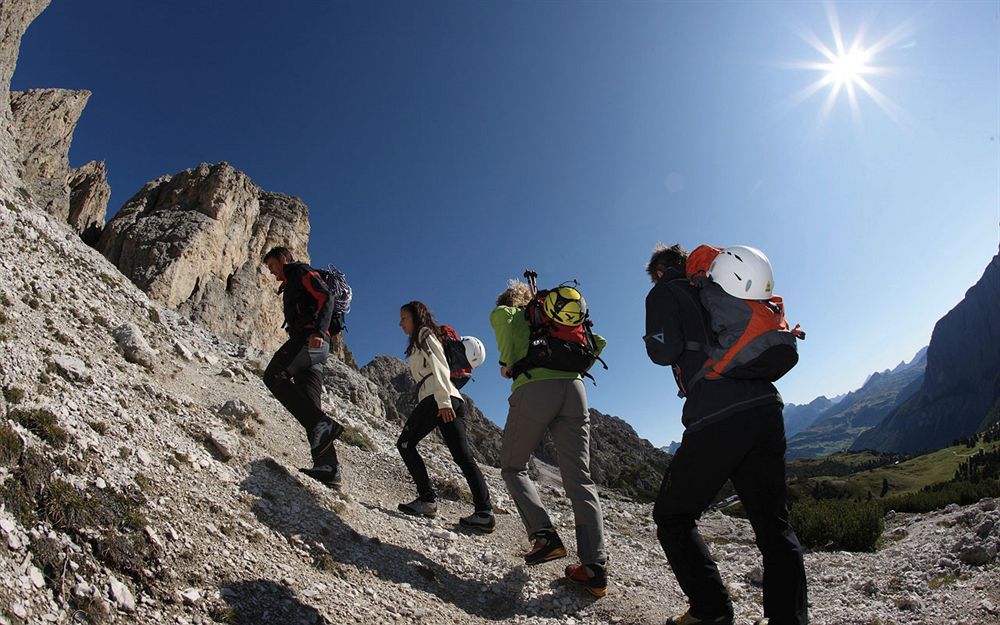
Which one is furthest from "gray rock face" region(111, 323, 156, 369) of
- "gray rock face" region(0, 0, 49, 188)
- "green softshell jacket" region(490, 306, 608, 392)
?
"gray rock face" region(0, 0, 49, 188)

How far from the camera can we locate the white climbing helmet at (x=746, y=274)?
4.10 metres

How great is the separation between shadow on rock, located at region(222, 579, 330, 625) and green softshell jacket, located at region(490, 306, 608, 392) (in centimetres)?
318

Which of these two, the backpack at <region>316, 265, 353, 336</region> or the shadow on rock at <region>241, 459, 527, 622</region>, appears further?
the backpack at <region>316, 265, 353, 336</region>

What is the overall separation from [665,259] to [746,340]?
1.68 m

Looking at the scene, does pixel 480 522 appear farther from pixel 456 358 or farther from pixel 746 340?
pixel 746 340

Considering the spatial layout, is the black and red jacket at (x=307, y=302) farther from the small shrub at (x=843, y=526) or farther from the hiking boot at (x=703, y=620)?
the small shrub at (x=843, y=526)

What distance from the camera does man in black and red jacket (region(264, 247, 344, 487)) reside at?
23.7 ft

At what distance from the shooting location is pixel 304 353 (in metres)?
7.27

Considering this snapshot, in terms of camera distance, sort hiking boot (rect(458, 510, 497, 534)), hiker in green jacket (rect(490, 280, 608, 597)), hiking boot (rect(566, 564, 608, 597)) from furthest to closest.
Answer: hiking boot (rect(458, 510, 497, 534)) → hiker in green jacket (rect(490, 280, 608, 597)) → hiking boot (rect(566, 564, 608, 597))

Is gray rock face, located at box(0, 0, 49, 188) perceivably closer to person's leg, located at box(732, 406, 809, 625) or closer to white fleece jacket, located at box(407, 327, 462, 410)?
white fleece jacket, located at box(407, 327, 462, 410)

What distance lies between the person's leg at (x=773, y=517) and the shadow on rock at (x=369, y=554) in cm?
277

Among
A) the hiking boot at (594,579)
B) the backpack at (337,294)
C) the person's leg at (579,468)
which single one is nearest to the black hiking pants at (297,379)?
the backpack at (337,294)

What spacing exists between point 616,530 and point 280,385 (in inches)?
395

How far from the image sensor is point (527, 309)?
640 cm
